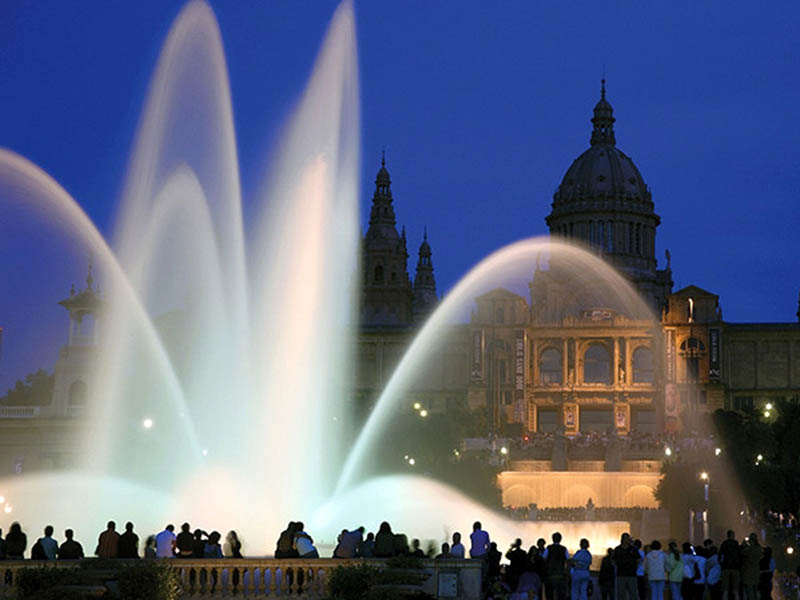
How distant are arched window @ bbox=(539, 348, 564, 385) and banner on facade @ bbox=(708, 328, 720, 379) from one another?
13.0 meters

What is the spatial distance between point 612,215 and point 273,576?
12117 cm

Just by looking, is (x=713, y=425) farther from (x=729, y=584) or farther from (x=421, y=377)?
(x=729, y=584)

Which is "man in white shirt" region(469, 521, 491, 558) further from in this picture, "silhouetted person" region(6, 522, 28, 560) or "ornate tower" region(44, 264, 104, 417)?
"ornate tower" region(44, 264, 104, 417)

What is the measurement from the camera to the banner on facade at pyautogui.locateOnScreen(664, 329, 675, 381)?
119 m

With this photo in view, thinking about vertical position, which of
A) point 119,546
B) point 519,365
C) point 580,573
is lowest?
point 580,573

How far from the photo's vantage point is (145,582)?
81.1 ft

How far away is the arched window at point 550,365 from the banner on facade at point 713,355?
1298 centimetres

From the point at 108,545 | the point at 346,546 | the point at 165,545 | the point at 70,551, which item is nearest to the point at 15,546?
the point at 70,551

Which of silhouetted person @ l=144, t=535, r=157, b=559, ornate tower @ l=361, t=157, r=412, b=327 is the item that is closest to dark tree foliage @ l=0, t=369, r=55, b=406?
ornate tower @ l=361, t=157, r=412, b=327

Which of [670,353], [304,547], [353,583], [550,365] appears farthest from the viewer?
[550,365]

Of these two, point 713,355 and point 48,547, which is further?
point 713,355

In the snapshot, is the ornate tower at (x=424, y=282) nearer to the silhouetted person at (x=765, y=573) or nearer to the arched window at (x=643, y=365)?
the arched window at (x=643, y=365)

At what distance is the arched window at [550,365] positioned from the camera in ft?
410

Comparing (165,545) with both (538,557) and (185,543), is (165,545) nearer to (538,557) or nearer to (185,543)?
(185,543)
